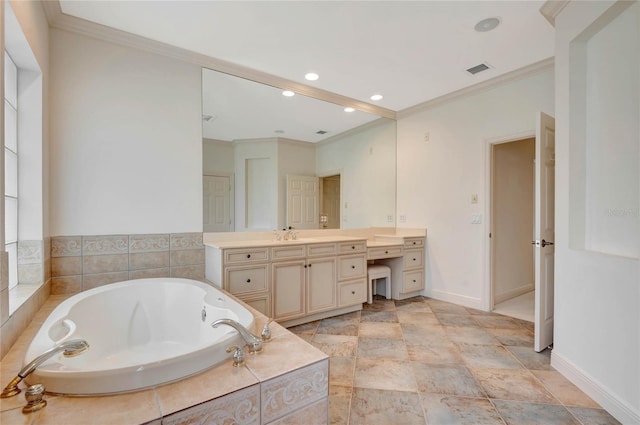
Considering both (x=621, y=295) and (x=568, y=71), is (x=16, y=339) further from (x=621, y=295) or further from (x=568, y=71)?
(x=568, y=71)

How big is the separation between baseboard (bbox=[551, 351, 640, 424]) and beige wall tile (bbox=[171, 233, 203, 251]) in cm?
288

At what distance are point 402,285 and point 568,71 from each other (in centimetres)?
259

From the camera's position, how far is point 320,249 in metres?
2.98

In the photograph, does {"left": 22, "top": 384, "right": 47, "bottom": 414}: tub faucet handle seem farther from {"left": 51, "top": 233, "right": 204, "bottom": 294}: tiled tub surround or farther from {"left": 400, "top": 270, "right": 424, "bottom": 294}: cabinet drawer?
{"left": 400, "top": 270, "right": 424, "bottom": 294}: cabinet drawer

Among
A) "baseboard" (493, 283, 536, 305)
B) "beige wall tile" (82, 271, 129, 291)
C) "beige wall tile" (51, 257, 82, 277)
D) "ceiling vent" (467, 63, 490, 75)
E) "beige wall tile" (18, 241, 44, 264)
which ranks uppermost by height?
"ceiling vent" (467, 63, 490, 75)

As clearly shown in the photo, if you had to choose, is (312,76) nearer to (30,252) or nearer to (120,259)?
(120,259)

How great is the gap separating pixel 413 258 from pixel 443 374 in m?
1.88

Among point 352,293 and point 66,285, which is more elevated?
point 66,285

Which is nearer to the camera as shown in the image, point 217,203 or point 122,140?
point 122,140

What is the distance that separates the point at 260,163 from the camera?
10.5ft

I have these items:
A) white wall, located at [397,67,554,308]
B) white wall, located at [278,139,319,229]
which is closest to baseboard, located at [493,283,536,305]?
white wall, located at [397,67,554,308]

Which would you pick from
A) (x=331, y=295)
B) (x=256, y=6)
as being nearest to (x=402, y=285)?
(x=331, y=295)

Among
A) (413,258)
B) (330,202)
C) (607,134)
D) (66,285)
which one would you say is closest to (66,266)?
(66,285)

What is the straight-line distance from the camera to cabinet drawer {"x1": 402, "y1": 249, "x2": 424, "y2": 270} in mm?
3705
